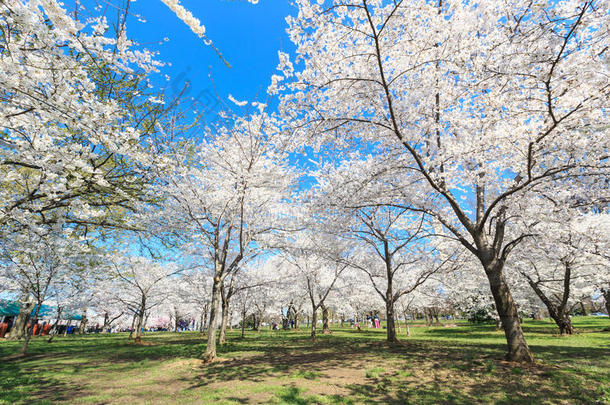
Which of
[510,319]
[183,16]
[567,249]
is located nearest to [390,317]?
[510,319]

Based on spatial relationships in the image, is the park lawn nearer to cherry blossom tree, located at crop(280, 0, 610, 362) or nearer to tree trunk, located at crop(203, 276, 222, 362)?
tree trunk, located at crop(203, 276, 222, 362)

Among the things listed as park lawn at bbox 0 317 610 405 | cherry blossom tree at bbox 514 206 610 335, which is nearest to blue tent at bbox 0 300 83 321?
park lawn at bbox 0 317 610 405

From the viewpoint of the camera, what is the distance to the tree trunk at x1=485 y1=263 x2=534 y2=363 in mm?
6960

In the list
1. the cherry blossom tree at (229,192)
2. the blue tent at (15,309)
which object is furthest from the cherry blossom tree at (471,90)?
the blue tent at (15,309)

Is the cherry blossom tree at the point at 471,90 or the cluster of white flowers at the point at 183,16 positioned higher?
the cherry blossom tree at the point at 471,90

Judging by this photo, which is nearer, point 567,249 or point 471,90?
point 471,90

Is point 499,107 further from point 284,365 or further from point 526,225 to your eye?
point 284,365

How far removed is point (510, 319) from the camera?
7043 mm

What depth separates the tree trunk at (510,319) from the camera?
22.8ft

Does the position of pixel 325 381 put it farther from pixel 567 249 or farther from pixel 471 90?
pixel 567 249

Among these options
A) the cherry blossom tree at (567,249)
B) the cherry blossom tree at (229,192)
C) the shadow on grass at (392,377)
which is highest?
the cherry blossom tree at (229,192)

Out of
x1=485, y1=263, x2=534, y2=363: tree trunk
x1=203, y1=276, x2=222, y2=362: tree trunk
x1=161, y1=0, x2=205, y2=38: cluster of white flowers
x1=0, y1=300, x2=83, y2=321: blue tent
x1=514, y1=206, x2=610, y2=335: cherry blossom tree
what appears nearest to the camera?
x1=161, y1=0, x2=205, y2=38: cluster of white flowers

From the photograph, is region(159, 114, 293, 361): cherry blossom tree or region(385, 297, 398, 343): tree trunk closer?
region(159, 114, 293, 361): cherry blossom tree

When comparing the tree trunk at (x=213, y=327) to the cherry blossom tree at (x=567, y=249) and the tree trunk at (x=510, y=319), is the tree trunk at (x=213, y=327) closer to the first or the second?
the tree trunk at (x=510, y=319)
